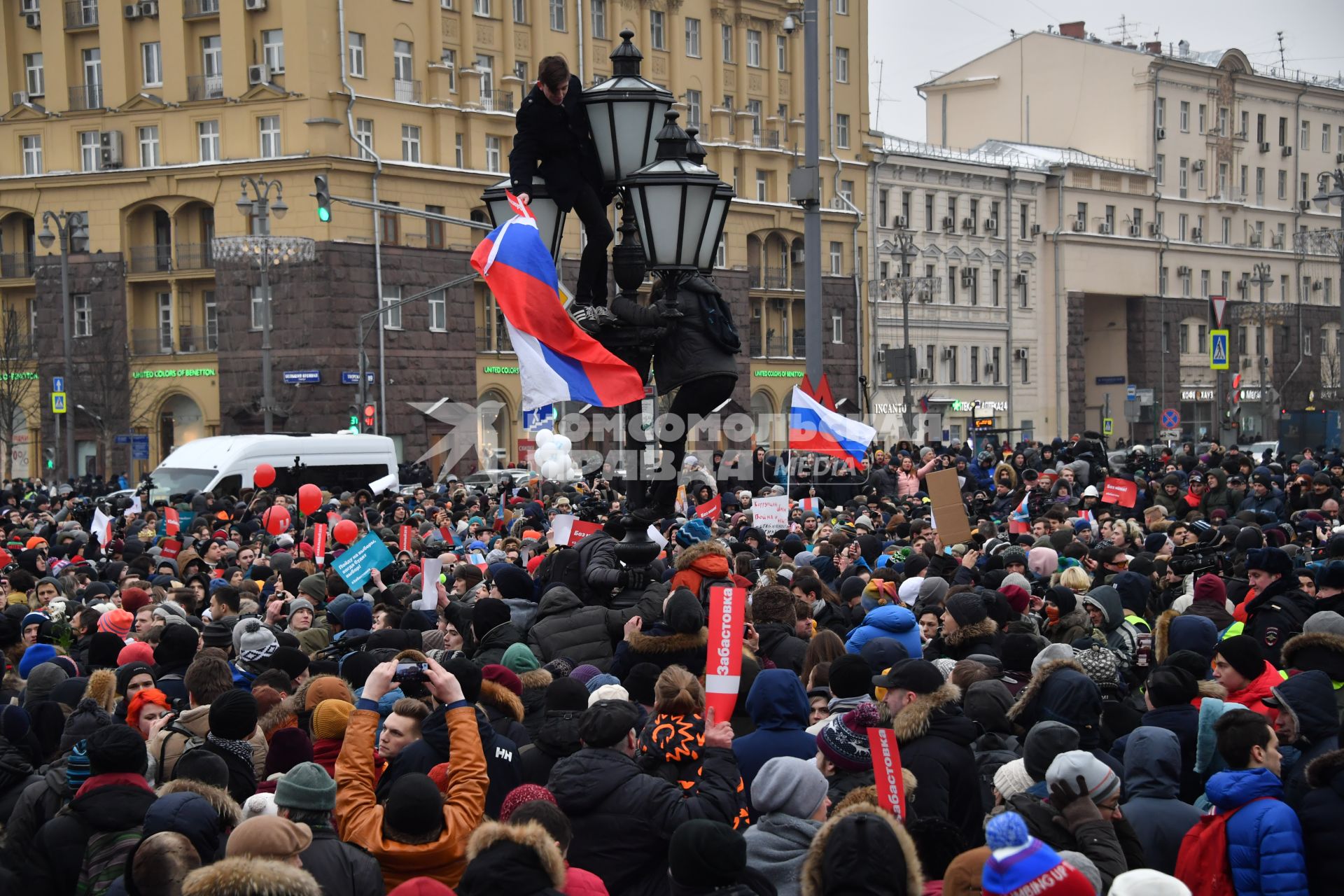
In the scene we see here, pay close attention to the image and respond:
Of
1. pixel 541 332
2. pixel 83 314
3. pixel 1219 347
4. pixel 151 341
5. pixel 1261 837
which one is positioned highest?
pixel 83 314

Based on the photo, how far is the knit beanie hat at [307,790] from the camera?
5.07m

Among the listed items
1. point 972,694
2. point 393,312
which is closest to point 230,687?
point 972,694

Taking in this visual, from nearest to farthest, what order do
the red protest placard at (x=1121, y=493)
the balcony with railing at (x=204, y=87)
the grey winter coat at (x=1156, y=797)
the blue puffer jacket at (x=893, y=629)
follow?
the grey winter coat at (x=1156, y=797), the blue puffer jacket at (x=893, y=629), the red protest placard at (x=1121, y=493), the balcony with railing at (x=204, y=87)

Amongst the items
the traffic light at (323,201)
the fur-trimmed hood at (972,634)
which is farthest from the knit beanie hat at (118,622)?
the traffic light at (323,201)

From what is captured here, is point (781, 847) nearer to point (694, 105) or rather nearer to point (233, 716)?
point (233, 716)

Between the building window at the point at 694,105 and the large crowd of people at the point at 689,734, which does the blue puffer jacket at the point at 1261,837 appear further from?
the building window at the point at 694,105

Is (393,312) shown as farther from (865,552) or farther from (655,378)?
(655,378)

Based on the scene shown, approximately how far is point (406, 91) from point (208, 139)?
254 inches

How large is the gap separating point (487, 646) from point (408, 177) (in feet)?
138

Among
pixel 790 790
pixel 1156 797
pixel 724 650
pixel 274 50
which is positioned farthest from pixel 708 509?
pixel 274 50

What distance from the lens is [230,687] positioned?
6.94 meters

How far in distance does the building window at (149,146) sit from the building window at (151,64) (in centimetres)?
155

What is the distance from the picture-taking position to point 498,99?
51500mm

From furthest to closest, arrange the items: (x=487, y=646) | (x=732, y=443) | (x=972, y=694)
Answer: (x=732, y=443), (x=487, y=646), (x=972, y=694)
